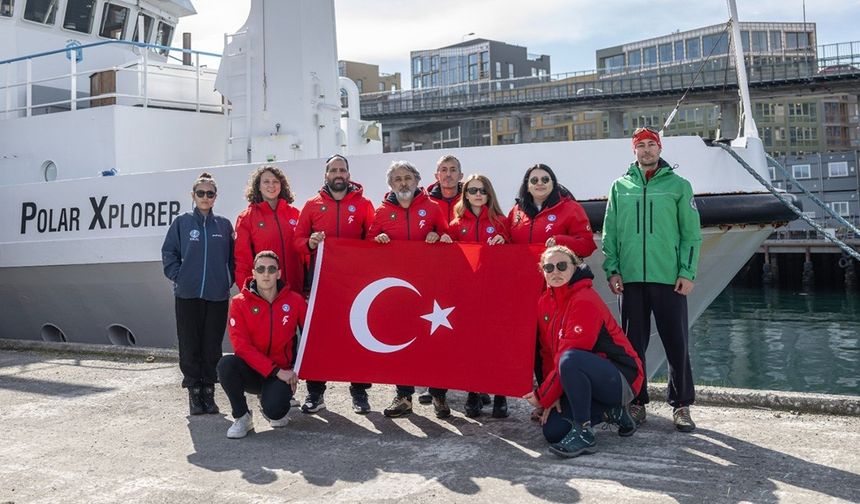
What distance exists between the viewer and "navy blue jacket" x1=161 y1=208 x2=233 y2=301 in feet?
16.6

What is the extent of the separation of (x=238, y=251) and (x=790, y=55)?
174 feet

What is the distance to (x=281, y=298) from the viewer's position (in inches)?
186

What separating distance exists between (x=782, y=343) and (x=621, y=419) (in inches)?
622

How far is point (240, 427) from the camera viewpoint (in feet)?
14.9

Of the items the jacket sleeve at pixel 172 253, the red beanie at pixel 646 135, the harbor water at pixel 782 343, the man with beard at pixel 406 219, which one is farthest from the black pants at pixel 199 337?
the harbor water at pixel 782 343

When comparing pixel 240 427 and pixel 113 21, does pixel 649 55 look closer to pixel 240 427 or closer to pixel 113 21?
pixel 113 21

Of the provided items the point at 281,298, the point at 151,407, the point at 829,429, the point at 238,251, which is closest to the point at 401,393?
the point at 281,298

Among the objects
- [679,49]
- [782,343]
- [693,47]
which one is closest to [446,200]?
[782,343]

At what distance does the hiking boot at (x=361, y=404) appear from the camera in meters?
5.02

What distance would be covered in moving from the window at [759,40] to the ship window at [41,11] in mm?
55849

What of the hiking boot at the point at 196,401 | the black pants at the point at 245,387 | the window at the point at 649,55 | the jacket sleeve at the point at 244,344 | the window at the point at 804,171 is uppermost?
the window at the point at 649,55

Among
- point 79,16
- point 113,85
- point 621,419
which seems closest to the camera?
point 621,419

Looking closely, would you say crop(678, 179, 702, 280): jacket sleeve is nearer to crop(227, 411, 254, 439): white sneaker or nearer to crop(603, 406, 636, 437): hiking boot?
crop(603, 406, 636, 437): hiking boot

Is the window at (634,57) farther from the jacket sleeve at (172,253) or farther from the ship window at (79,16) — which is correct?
the jacket sleeve at (172,253)
